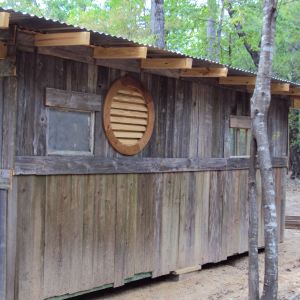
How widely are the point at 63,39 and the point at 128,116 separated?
5.72 feet

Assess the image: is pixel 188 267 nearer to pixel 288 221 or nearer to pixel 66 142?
pixel 66 142

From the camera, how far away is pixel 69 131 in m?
5.70

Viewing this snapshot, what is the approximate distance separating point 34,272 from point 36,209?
641 mm

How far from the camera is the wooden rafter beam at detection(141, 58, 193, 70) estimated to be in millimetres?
6000

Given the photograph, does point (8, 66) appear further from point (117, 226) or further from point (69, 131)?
point (117, 226)

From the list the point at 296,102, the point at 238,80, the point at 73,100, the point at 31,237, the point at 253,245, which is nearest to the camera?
the point at 31,237

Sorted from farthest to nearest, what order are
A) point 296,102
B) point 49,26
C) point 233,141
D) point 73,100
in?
point 296,102
point 233,141
point 73,100
point 49,26

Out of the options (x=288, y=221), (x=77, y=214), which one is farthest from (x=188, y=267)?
(x=288, y=221)

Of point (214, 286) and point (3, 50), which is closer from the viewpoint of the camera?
point (3, 50)

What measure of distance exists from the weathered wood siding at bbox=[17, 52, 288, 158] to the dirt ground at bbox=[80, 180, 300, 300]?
1.76 metres

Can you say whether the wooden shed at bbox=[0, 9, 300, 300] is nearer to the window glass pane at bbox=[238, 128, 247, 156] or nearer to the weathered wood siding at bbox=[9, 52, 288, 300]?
the weathered wood siding at bbox=[9, 52, 288, 300]

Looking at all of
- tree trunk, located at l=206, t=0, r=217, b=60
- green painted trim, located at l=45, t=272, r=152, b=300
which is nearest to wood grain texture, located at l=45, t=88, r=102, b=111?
green painted trim, located at l=45, t=272, r=152, b=300

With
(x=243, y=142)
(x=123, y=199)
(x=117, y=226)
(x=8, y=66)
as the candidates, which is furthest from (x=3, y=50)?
(x=243, y=142)

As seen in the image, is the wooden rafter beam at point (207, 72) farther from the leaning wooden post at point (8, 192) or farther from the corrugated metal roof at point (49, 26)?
the leaning wooden post at point (8, 192)
